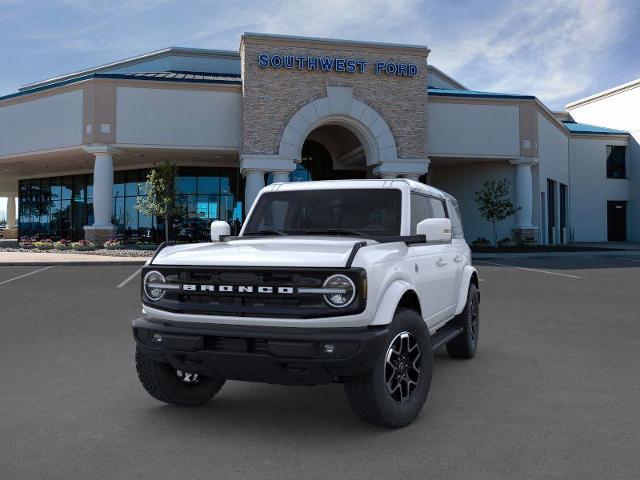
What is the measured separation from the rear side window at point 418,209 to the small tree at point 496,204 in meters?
25.6

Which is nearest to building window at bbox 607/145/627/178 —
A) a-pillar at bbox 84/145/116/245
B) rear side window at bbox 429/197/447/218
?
a-pillar at bbox 84/145/116/245

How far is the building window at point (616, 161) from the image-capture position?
141ft

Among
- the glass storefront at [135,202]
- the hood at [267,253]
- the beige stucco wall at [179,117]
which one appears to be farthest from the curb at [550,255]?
the hood at [267,253]

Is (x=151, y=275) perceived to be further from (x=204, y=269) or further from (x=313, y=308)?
(x=313, y=308)

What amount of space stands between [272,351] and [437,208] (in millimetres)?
3116

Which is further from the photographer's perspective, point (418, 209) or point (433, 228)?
point (418, 209)

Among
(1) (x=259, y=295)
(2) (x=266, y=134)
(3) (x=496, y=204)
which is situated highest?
(2) (x=266, y=134)

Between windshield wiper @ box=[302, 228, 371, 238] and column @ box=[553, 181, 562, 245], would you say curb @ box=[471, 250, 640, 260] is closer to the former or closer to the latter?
column @ box=[553, 181, 562, 245]

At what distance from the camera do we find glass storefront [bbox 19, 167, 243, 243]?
111 feet

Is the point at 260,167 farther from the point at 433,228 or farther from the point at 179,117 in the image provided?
the point at 433,228

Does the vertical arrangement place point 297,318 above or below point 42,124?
below

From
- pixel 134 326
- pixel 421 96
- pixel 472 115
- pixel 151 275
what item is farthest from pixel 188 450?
pixel 472 115

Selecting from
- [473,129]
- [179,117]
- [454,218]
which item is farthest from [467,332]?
[473,129]

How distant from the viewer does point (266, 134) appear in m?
27.4
